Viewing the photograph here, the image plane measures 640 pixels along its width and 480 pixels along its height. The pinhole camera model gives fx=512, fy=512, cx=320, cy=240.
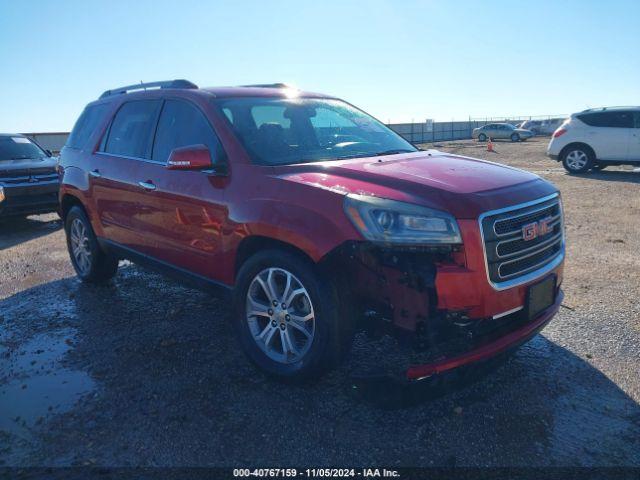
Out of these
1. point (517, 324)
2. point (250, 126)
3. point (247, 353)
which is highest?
point (250, 126)

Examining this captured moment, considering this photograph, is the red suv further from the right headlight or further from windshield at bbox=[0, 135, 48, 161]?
windshield at bbox=[0, 135, 48, 161]

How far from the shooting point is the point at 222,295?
3.74 metres

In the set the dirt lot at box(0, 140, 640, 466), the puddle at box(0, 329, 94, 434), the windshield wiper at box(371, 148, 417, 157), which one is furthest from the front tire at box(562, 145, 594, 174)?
the puddle at box(0, 329, 94, 434)

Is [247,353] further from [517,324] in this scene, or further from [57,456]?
[517,324]

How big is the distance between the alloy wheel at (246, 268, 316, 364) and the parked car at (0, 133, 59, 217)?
24.3ft

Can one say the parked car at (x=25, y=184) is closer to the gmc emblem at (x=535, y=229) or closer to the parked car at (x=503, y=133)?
the gmc emblem at (x=535, y=229)

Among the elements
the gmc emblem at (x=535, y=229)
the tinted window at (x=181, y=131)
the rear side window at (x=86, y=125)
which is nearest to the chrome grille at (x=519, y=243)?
the gmc emblem at (x=535, y=229)

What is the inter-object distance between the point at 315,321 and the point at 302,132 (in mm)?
1704

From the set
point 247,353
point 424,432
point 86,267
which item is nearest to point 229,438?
point 247,353

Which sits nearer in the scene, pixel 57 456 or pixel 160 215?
pixel 57 456

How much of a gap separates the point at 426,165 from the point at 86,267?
4.04 metres

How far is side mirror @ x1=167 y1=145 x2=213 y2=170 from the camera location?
11.4 feet

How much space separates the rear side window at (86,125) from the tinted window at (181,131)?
1378 millimetres

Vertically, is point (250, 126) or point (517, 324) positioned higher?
point (250, 126)
